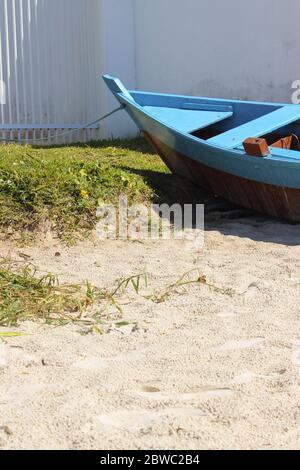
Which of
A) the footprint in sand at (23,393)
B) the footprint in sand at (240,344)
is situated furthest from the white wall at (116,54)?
the footprint in sand at (23,393)

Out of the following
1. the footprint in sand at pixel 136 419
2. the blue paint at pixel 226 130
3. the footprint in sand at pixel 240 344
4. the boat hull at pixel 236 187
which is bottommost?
the footprint in sand at pixel 136 419

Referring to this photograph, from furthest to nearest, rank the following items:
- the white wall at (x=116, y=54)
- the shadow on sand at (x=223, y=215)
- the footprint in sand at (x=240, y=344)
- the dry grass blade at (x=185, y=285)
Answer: the white wall at (x=116, y=54), the shadow on sand at (x=223, y=215), the dry grass blade at (x=185, y=285), the footprint in sand at (x=240, y=344)

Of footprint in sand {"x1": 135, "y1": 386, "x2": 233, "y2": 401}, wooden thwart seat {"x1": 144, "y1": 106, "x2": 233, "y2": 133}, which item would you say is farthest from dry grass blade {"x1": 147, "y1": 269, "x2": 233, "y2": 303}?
wooden thwart seat {"x1": 144, "y1": 106, "x2": 233, "y2": 133}

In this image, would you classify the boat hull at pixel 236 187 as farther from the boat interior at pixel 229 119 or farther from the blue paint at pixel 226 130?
the boat interior at pixel 229 119

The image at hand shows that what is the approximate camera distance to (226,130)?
714 centimetres

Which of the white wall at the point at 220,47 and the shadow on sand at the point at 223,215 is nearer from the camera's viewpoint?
the shadow on sand at the point at 223,215

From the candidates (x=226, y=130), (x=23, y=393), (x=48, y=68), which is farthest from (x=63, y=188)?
(x=48, y=68)

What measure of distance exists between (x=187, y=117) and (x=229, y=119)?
0.43 meters

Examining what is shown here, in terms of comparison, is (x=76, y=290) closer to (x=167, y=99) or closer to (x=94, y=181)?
(x=94, y=181)

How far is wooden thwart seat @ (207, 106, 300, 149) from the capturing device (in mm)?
6242

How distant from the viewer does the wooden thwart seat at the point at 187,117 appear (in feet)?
21.7

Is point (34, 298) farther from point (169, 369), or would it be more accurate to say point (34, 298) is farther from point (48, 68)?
point (48, 68)

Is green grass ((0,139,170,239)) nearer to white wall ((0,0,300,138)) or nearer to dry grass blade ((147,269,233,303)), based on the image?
dry grass blade ((147,269,233,303))
